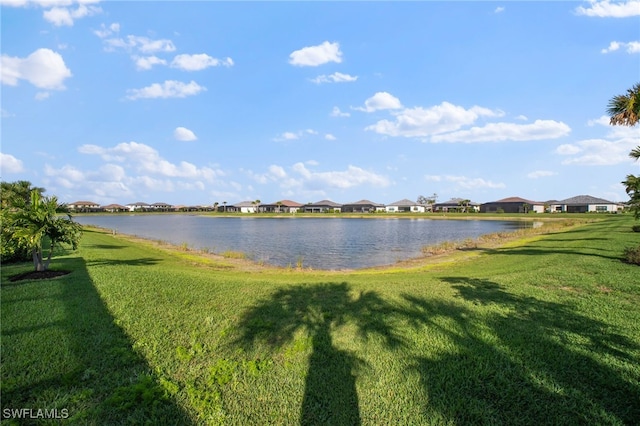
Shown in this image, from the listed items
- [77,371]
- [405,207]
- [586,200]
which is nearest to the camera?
[77,371]

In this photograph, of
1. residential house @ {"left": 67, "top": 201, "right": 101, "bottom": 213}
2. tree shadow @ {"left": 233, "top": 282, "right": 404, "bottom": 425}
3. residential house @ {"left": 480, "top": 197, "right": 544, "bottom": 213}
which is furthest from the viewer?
residential house @ {"left": 67, "top": 201, "right": 101, "bottom": 213}

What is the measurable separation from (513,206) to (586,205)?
2215 cm

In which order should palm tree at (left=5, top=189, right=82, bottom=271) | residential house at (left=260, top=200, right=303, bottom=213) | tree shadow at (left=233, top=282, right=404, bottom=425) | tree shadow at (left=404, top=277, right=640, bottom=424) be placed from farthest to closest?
1. residential house at (left=260, top=200, right=303, bottom=213)
2. palm tree at (left=5, top=189, right=82, bottom=271)
3. tree shadow at (left=233, top=282, right=404, bottom=425)
4. tree shadow at (left=404, top=277, right=640, bottom=424)

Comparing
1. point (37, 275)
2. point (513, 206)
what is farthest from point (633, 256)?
point (513, 206)

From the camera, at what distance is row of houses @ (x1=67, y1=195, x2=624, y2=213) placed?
115625 millimetres

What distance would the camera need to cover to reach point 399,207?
15175 cm

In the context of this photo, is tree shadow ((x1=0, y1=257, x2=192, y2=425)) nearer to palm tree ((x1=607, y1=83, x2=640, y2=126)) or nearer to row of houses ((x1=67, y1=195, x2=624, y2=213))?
palm tree ((x1=607, y1=83, x2=640, y2=126))

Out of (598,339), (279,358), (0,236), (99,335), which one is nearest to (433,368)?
(279,358)

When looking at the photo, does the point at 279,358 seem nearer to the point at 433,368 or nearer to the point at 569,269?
the point at 433,368

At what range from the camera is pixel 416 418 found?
4109mm

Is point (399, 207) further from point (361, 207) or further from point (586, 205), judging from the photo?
point (586, 205)

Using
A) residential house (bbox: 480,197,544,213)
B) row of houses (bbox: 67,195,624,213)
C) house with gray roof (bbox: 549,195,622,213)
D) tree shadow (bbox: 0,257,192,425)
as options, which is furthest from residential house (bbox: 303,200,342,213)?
tree shadow (bbox: 0,257,192,425)

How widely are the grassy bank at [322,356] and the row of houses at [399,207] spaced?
128762 millimetres

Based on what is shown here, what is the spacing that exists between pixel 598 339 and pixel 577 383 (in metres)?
1.93
